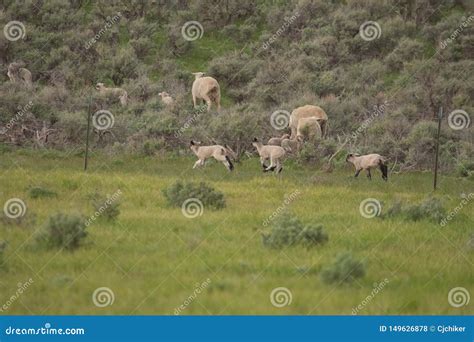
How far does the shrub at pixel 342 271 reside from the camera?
9.68 m

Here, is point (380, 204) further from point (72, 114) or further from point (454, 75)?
point (454, 75)

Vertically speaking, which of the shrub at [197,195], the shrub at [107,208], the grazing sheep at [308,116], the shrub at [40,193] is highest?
the shrub at [107,208]

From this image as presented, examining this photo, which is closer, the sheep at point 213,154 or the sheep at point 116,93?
the sheep at point 213,154

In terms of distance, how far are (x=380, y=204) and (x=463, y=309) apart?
5.92 meters

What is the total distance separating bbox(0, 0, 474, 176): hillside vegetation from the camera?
24078mm

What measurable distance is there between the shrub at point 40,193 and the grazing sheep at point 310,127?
10060mm

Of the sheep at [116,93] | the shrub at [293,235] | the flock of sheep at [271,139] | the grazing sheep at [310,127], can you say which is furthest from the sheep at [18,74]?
the shrub at [293,235]

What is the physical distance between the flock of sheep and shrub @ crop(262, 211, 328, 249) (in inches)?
299

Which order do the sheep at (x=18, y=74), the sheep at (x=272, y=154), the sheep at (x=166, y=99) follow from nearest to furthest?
the sheep at (x=272, y=154), the sheep at (x=166, y=99), the sheep at (x=18, y=74)
